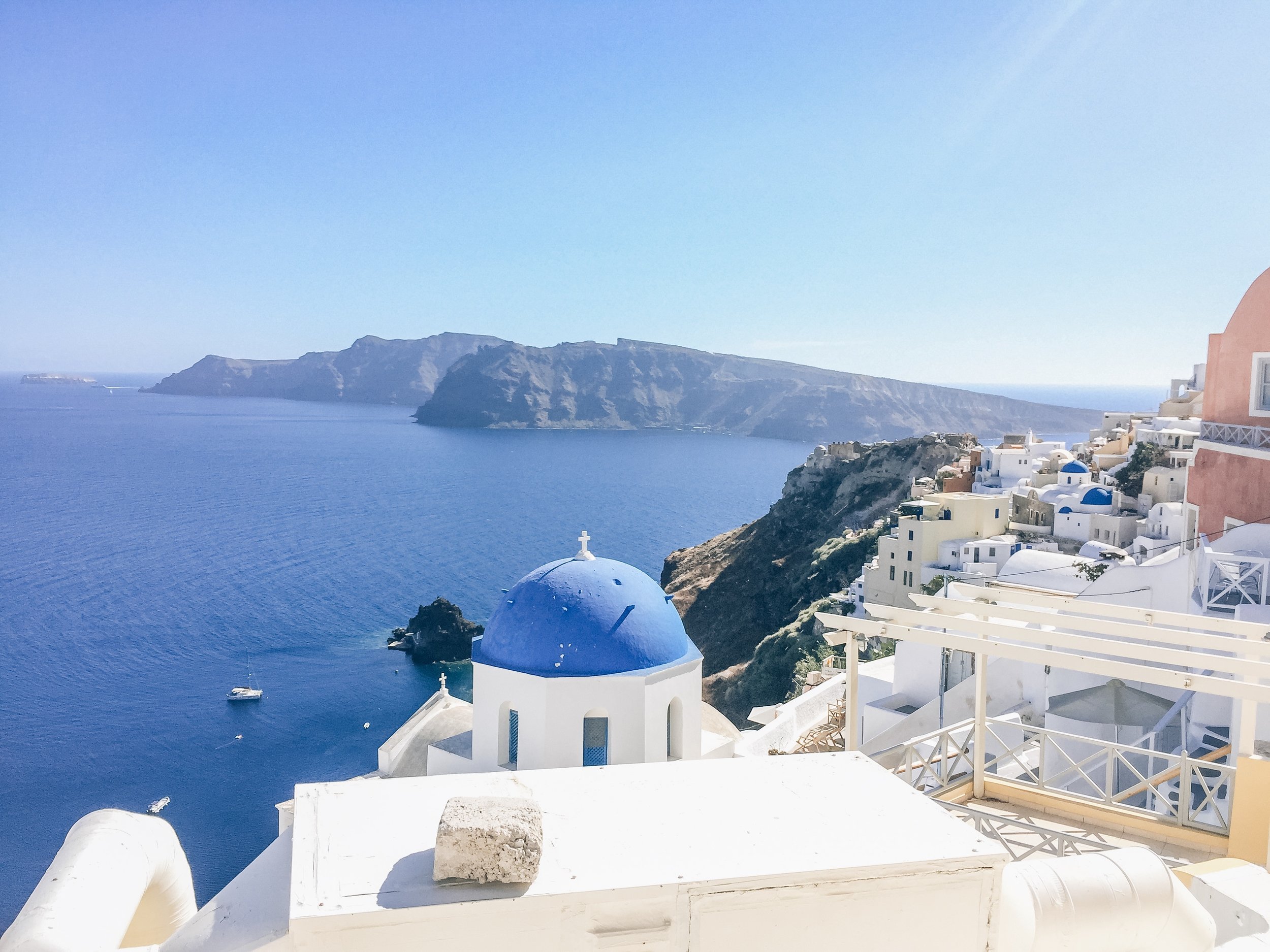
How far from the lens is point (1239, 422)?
43.1 ft

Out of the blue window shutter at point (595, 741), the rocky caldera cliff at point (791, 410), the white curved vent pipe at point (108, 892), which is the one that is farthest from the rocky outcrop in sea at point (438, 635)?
the rocky caldera cliff at point (791, 410)

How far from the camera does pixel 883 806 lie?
4.65m

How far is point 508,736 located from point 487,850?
607 centimetres

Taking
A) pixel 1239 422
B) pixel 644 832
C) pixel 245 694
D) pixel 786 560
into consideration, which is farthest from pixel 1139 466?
pixel 245 694

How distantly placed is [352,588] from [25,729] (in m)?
21.9

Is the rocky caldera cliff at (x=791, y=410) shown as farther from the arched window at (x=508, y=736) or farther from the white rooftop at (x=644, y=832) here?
the white rooftop at (x=644, y=832)

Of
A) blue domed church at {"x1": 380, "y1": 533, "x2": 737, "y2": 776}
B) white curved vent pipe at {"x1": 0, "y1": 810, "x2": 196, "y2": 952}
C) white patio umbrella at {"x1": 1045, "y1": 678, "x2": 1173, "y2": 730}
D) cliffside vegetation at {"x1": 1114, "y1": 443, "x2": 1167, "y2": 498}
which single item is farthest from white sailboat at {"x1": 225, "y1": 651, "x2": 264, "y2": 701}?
cliffside vegetation at {"x1": 1114, "y1": 443, "x2": 1167, "y2": 498}

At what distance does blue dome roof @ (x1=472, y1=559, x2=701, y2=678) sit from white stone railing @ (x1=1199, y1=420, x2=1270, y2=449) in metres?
8.97

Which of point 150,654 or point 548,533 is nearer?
point 150,654

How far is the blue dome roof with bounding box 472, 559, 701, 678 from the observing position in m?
9.21

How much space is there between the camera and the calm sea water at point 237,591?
30.1 metres

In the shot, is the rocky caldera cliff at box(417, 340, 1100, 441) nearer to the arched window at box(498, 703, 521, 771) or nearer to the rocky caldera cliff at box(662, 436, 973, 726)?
the rocky caldera cliff at box(662, 436, 973, 726)

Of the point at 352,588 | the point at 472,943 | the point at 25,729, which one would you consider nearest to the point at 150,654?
the point at 25,729

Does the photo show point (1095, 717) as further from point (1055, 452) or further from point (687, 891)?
point (1055, 452)
